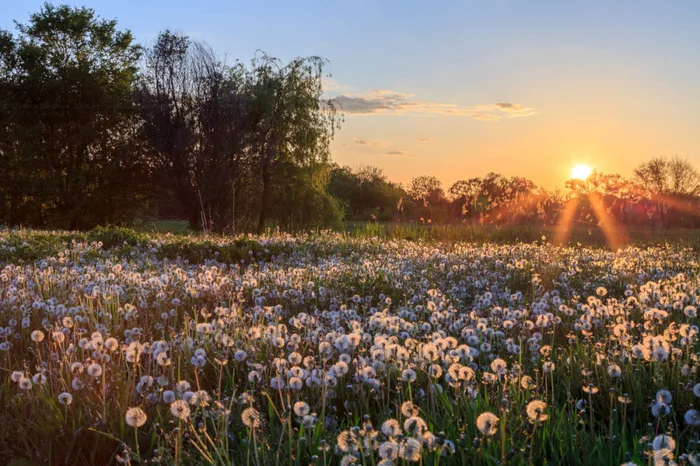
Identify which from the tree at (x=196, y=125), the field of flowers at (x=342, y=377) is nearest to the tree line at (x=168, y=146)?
the tree at (x=196, y=125)

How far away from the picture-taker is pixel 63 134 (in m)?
31.2

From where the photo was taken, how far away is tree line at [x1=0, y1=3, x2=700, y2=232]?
26953 mm

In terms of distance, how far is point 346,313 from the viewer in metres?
5.55

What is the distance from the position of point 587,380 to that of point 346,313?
2.50 metres

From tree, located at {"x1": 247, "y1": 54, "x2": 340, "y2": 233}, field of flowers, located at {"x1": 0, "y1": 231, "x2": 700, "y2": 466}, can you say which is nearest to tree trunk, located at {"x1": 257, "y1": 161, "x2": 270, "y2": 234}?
tree, located at {"x1": 247, "y1": 54, "x2": 340, "y2": 233}

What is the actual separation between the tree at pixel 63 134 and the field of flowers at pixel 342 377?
82.2ft

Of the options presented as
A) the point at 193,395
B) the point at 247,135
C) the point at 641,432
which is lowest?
the point at 641,432

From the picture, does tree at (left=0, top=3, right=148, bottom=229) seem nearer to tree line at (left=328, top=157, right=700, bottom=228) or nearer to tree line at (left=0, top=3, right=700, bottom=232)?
tree line at (left=0, top=3, right=700, bottom=232)

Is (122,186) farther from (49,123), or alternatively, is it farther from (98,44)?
(98,44)

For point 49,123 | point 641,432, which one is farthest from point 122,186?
point 641,432

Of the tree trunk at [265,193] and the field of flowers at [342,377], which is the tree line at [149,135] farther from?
the field of flowers at [342,377]

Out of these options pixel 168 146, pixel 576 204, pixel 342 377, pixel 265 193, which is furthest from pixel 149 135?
pixel 342 377

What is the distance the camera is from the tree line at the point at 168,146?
26953 millimetres

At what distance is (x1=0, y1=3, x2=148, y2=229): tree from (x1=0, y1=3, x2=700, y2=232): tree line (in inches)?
2.6
